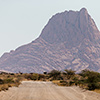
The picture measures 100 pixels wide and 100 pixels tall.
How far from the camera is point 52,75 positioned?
84000 millimetres

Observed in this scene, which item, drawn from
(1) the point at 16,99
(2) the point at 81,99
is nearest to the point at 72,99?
(2) the point at 81,99

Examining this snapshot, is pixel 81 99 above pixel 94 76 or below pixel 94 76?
below

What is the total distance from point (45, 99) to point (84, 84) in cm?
2346

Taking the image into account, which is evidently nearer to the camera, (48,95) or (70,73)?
(48,95)

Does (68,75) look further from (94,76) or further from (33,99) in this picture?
(33,99)

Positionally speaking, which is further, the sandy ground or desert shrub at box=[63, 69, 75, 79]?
desert shrub at box=[63, 69, 75, 79]

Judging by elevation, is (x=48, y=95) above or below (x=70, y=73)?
below

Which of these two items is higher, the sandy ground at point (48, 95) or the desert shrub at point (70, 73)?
the desert shrub at point (70, 73)

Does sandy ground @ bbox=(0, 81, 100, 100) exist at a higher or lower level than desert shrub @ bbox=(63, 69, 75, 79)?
lower

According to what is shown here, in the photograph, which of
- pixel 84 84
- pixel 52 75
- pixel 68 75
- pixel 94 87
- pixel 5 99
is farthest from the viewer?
pixel 52 75

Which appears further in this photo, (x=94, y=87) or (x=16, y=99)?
(x=94, y=87)

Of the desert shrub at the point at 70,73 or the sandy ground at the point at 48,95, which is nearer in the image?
the sandy ground at the point at 48,95

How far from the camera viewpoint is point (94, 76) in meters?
36.4

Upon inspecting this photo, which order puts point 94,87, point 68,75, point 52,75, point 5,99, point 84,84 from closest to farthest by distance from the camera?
point 5,99
point 94,87
point 84,84
point 68,75
point 52,75
